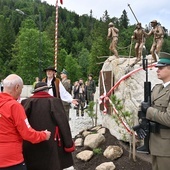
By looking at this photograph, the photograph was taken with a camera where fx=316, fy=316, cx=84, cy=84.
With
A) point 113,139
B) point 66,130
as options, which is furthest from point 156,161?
point 113,139

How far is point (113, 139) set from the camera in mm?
7344

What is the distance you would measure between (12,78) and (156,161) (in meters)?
1.71

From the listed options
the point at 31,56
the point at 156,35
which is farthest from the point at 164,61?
the point at 31,56

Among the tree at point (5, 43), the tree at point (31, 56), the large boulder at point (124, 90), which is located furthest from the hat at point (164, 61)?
the tree at point (5, 43)

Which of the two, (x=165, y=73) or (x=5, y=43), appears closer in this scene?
(x=165, y=73)

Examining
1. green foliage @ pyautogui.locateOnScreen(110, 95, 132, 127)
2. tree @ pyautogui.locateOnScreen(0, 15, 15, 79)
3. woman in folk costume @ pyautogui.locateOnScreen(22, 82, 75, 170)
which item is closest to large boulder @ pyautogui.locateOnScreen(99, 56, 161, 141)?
green foliage @ pyautogui.locateOnScreen(110, 95, 132, 127)

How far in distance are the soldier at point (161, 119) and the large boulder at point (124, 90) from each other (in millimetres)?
3297

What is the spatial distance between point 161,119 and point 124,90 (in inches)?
173

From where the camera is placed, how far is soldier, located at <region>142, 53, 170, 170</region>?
3.04 meters

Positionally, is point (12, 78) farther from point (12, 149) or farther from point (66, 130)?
point (66, 130)

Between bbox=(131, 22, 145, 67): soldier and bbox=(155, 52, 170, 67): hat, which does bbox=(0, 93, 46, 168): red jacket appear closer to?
bbox=(155, 52, 170, 67): hat

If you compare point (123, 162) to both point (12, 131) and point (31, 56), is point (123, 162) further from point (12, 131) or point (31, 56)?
point (31, 56)

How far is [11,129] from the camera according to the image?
315 centimetres

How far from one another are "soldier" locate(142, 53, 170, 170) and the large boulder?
330cm
